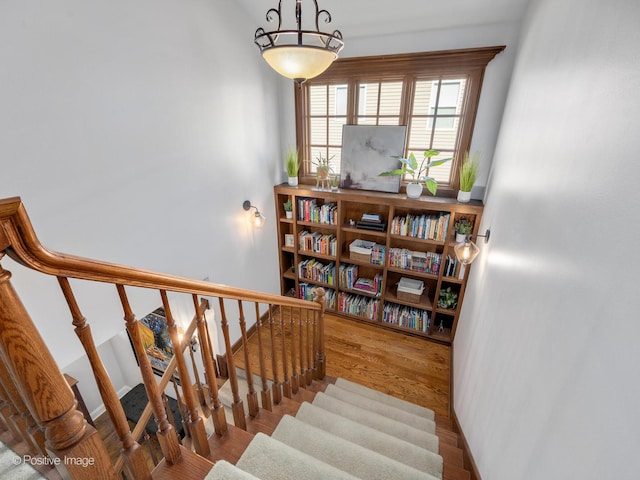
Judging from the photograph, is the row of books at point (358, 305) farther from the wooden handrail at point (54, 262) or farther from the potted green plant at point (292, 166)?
the wooden handrail at point (54, 262)

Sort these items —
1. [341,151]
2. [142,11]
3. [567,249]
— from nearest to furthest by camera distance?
[567,249], [142,11], [341,151]

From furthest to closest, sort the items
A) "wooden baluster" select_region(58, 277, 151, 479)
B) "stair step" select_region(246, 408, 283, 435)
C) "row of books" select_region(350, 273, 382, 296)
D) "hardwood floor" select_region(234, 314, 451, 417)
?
1. "row of books" select_region(350, 273, 382, 296)
2. "hardwood floor" select_region(234, 314, 451, 417)
3. "stair step" select_region(246, 408, 283, 435)
4. "wooden baluster" select_region(58, 277, 151, 479)

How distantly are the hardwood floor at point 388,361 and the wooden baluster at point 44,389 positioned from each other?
2.68 m

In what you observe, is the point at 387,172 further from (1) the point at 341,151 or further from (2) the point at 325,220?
(2) the point at 325,220

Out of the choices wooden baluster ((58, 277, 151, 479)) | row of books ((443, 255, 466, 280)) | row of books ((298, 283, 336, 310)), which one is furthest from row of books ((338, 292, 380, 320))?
wooden baluster ((58, 277, 151, 479))

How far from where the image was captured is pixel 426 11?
2.48 metres

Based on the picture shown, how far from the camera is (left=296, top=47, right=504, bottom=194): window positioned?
278 cm

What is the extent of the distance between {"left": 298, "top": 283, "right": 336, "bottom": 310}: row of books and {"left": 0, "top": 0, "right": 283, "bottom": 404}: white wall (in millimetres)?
1331

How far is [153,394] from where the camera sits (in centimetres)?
94

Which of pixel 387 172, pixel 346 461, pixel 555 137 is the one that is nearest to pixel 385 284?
pixel 387 172

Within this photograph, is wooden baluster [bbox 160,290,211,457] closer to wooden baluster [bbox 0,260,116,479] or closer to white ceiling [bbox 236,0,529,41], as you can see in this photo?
wooden baluster [bbox 0,260,116,479]

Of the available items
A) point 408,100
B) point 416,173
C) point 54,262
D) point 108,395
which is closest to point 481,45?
point 408,100

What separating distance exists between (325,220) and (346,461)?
2.48m

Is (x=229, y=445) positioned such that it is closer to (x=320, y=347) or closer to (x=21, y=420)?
(x=21, y=420)
